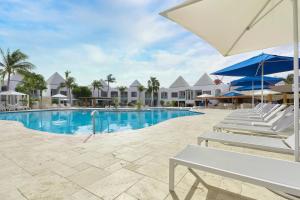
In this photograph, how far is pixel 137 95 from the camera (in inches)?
1698

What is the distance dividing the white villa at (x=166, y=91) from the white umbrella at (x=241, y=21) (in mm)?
30648

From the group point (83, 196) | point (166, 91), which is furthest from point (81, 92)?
point (83, 196)

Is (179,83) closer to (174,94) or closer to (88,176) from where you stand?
(174,94)

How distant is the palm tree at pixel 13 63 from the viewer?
19.4 meters

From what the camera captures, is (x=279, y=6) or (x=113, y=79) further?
(x=113, y=79)

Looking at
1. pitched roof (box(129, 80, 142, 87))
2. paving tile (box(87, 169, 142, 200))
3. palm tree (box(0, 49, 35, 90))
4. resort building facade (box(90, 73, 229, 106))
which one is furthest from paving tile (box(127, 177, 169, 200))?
pitched roof (box(129, 80, 142, 87))

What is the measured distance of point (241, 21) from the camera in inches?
90.6

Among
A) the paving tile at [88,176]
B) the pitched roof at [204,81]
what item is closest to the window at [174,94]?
the pitched roof at [204,81]

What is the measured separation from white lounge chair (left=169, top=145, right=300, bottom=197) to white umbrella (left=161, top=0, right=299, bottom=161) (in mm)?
566

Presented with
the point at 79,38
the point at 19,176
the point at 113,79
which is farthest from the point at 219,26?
the point at 113,79

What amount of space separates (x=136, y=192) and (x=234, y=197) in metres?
1.12

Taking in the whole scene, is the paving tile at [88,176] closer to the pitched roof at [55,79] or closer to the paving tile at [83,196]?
the paving tile at [83,196]

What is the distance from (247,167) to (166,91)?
39695mm

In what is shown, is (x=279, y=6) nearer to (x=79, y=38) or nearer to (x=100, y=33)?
(x=100, y=33)
